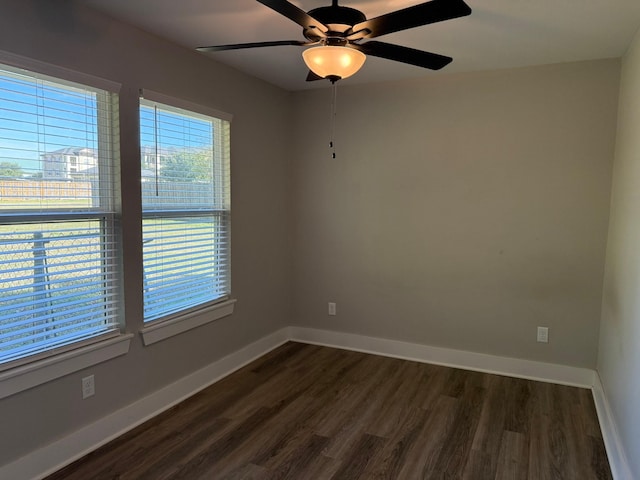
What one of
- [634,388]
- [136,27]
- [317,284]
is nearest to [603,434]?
[634,388]

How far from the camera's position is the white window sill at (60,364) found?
210 centimetres

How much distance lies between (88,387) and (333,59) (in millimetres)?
2193

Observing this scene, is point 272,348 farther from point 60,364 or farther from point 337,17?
point 337,17

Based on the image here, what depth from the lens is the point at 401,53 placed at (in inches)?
80.7

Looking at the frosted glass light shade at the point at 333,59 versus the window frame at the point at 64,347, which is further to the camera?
the window frame at the point at 64,347

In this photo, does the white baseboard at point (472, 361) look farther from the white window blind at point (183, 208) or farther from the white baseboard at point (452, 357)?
the white window blind at point (183, 208)

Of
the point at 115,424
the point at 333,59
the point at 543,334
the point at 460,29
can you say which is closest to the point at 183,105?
the point at 333,59

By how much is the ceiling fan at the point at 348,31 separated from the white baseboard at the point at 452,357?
252 cm

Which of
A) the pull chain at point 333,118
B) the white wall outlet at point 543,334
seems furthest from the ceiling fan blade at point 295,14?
the white wall outlet at point 543,334

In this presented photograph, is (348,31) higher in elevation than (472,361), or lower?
higher

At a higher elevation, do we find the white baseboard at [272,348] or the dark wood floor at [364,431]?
the white baseboard at [272,348]

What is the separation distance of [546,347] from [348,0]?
2.94 metres

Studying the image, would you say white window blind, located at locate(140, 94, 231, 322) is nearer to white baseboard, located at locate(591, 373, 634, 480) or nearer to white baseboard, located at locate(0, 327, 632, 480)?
white baseboard, located at locate(0, 327, 632, 480)

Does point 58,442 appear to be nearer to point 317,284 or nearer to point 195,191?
point 195,191
